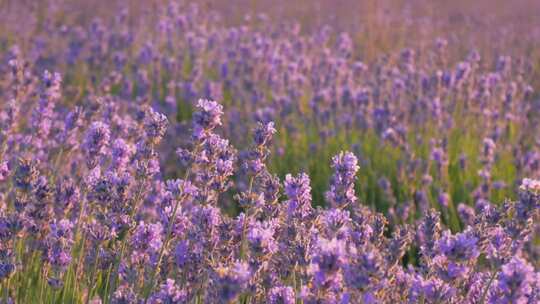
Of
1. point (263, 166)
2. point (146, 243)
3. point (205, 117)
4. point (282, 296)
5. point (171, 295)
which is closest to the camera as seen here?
point (171, 295)

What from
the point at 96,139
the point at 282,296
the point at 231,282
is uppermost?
the point at 96,139

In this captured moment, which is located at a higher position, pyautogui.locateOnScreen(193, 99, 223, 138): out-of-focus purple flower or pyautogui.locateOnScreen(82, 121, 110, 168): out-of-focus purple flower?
pyautogui.locateOnScreen(193, 99, 223, 138): out-of-focus purple flower

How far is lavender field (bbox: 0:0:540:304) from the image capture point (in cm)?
219

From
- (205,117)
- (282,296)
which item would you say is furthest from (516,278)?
(205,117)

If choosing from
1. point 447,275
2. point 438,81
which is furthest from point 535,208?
point 438,81

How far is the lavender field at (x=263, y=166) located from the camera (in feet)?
7.19

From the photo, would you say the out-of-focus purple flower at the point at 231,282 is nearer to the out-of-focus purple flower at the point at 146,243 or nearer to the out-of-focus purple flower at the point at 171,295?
the out-of-focus purple flower at the point at 171,295

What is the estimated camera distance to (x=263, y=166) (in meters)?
2.66

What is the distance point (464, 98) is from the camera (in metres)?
5.75

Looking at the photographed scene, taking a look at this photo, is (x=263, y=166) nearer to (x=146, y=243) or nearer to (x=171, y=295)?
(x=146, y=243)

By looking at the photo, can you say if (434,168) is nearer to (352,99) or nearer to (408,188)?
(408,188)

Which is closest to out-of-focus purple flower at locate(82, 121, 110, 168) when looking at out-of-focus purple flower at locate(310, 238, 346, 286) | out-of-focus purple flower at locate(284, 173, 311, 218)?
out-of-focus purple flower at locate(284, 173, 311, 218)

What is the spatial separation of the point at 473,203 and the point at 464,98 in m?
1.26

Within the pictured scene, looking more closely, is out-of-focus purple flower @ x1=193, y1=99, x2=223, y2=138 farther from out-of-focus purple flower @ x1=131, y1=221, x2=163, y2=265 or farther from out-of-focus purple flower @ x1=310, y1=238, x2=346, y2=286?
out-of-focus purple flower @ x1=310, y1=238, x2=346, y2=286
